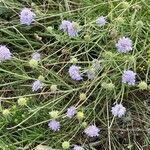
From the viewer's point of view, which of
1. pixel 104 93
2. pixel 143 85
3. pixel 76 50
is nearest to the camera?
pixel 143 85

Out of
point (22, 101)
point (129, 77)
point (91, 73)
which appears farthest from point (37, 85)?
point (129, 77)

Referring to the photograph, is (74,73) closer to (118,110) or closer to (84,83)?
(84,83)

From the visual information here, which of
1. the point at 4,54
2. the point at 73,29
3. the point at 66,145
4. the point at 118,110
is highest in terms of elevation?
the point at 73,29

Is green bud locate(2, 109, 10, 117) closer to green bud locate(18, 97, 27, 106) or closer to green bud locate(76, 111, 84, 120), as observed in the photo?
green bud locate(18, 97, 27, 106)

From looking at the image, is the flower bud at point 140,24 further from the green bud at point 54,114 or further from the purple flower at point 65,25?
the green bud at point 54,114

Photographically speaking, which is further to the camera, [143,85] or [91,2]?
[91,2]

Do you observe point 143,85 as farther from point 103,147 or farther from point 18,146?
point 18,146

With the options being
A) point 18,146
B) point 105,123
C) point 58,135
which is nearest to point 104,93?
point 105,123
